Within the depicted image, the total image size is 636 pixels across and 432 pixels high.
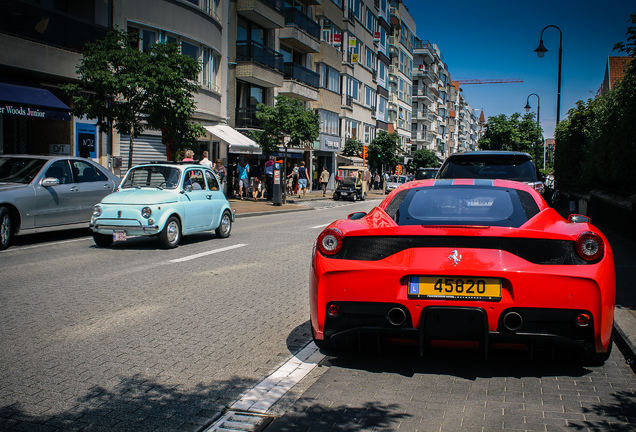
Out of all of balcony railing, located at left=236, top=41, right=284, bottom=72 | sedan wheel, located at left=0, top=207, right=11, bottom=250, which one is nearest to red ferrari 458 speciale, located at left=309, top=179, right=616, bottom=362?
sedan wheel, located at left=0, top=207, right=11, bottom=250

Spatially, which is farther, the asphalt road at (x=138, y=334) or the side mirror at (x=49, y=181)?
the side mirror at (x=49, y=181)

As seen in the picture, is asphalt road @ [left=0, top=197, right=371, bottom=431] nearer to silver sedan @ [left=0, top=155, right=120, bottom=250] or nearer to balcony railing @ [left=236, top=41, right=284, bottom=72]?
silver sedan @ [left=0, top=155, right=120, bottom=250]

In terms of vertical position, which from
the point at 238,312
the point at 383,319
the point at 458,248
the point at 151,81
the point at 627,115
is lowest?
the point at 238,312

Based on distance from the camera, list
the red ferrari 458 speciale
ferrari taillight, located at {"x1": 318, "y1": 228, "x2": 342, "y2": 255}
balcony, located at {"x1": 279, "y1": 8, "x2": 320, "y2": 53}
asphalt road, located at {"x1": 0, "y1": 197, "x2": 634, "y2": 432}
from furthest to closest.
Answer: balcony, located at {"x1": 279, "y1": 8, "x2": 320, "y2": 53} < ferrari taillight, located at {"x1": 318, "y1": 228, "x2": 342, "y2": 255} < the red ferrari 458 speciale < asphalt road, located at {"x1": 0, "y1": 197, "x2": 634, "y2": 432}

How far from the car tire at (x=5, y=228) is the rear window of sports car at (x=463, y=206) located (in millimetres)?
8348

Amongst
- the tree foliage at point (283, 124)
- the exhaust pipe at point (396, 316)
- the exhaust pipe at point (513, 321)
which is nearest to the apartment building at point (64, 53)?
the tree foliage at point (283, 124)

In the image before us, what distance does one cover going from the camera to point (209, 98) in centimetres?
2994

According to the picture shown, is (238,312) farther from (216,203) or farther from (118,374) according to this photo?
(216,203)

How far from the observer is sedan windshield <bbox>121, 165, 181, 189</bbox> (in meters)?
12.6

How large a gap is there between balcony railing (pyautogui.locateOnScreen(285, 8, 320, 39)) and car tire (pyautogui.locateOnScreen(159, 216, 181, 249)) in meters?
32.5

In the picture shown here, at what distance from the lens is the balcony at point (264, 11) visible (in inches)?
1375

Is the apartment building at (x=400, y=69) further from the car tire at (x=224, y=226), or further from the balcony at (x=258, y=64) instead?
the car tire at (x=224, y=226)

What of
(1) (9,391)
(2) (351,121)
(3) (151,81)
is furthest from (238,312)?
(2) (351,121)

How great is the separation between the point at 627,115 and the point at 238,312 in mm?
8071
